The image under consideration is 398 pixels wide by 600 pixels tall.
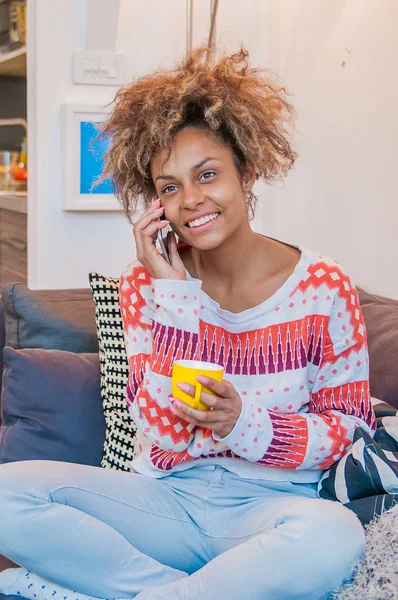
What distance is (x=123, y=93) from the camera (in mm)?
1680

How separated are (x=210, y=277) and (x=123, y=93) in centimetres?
40

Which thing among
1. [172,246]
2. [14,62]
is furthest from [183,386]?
[14,62]

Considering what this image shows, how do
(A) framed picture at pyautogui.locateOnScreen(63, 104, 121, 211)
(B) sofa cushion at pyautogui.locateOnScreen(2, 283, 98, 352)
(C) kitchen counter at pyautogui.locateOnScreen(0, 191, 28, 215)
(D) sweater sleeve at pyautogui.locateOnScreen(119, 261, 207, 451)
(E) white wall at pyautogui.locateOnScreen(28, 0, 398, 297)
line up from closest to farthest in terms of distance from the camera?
(D) sweater sleeve at pyautogui.locateOnScreen(119, 261, 207, 451)
(B) sofa cushion at pyautogui.locateOnScreen(2, 283, 98, 352)
(E) white wall at pyautogui.locateOnScreen(28, 0, 398, 297)
(A) framed picture at pyautogui.locateOnScreen(63, 104, 121, 211)
(C) kitchen counter at pyautogui.locateOnScreen(0, 191, 28, 215)

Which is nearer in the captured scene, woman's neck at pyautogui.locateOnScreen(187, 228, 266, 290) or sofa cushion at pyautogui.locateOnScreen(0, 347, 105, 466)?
woman's neck at pyautogui.locateOnScreen(187, 228, 266, 290)

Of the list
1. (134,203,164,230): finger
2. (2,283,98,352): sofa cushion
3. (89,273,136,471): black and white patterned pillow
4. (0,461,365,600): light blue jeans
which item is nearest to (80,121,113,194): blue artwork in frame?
(2,283,98,352): sofa cushion

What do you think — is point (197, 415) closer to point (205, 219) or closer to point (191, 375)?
point (191, 375)

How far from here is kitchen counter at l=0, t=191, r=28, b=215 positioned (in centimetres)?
349

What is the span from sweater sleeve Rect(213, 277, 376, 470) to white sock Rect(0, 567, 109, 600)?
1.19ft

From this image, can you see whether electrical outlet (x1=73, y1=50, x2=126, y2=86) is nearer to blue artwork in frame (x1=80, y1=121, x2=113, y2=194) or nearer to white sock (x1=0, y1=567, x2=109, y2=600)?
blue artwork in frame (x1=80, y1=121, x2=113, y2=194)

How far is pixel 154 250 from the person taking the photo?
1600 mm

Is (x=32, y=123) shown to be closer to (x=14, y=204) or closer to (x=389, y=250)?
(x=14, y=204)

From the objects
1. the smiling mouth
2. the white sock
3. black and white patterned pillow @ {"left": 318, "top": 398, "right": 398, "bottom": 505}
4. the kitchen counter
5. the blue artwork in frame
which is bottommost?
the white sock

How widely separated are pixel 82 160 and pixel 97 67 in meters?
0.31

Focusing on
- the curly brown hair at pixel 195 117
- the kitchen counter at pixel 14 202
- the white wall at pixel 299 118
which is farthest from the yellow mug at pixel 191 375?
the kitchen counter at pixel 14 202
